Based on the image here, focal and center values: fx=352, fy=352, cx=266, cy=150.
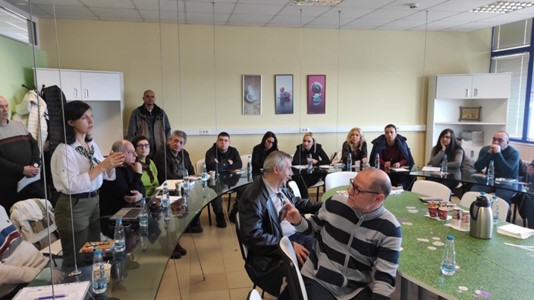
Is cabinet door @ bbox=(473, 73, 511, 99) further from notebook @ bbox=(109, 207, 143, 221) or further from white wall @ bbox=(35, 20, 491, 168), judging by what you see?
notebook @ bbox=(109, 207, 143, 221)

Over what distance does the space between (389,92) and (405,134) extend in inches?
34.0

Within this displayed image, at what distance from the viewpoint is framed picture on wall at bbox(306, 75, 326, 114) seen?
Answer: 6250 millimetres

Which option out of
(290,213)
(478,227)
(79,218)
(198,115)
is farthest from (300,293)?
(198,115)

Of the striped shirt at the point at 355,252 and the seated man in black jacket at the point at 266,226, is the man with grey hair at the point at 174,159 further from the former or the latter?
the striped shirt at the point at 355,252

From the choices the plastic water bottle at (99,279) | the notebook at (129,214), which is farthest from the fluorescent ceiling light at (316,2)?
the plastic water bottle at (99,279)

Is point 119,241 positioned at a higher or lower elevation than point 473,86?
lower

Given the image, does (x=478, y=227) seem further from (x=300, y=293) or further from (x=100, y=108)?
(x=100, y=108)

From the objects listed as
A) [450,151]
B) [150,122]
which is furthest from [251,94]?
[450,151]

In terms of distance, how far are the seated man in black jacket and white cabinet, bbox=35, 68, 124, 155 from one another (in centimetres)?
370

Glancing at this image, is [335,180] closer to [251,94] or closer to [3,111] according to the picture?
[251,94]

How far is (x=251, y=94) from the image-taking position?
6051 mm

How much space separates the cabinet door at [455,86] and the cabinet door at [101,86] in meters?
5.41

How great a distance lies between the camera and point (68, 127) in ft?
7.18

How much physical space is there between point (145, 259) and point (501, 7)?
18.2 feet
